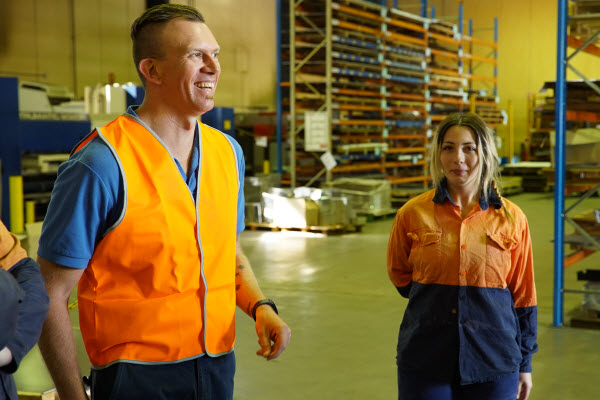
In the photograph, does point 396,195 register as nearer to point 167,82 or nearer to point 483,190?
point 483,190

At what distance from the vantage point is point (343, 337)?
6141mm

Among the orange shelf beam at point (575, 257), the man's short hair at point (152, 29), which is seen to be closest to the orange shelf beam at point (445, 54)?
the orange shelf beam at point (575, 257)

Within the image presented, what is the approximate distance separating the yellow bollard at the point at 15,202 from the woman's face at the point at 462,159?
9828 mm

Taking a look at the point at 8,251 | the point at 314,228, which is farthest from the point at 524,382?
the point at 314,228

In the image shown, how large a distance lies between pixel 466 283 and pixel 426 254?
0.60 ft

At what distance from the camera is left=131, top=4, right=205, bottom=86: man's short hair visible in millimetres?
1979

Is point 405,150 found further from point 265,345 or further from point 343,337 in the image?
point 265,345

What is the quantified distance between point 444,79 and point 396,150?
3547 mm

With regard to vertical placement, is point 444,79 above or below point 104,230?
above

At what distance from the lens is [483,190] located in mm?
2783

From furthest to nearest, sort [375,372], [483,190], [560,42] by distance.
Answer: [560,42] < [375,372] < [483,190]

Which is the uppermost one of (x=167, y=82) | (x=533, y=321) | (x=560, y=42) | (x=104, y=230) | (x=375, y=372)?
(x=560, y=42)

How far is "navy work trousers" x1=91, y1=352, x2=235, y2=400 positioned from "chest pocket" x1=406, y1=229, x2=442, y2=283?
40.3 inches

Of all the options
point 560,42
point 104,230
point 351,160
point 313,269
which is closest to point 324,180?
point 351,160
